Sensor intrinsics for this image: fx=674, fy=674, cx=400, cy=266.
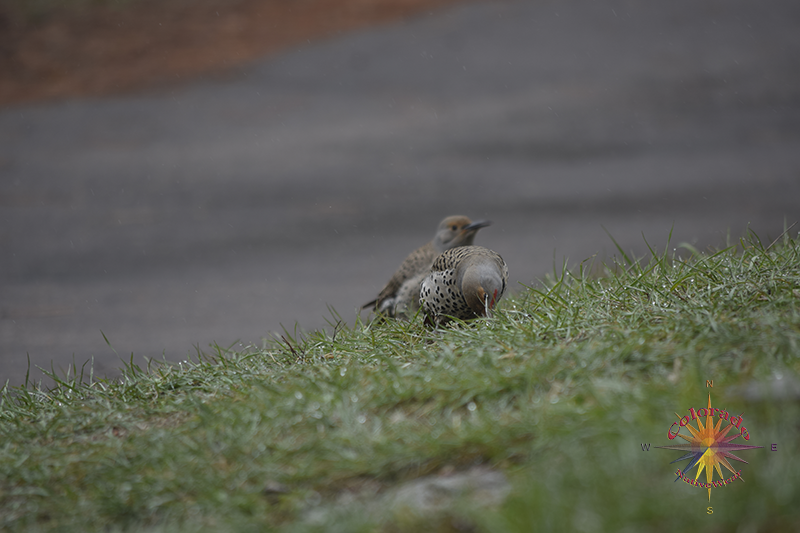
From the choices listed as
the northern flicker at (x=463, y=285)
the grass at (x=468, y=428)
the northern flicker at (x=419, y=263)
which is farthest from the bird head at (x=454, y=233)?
the grass at (x=468, y=428)

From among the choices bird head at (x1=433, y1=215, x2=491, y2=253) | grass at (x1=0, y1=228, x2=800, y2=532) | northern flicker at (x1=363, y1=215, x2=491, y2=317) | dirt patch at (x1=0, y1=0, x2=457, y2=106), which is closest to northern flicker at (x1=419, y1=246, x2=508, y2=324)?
grass at (x1=0, y1=228, x2=800, y2=532)

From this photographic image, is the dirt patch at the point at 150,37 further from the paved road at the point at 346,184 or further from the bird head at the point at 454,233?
the bird head at the point at 454,233

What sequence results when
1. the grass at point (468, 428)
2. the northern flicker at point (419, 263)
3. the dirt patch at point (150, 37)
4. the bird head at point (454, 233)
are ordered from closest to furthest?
the grass at point (468, 428)
the northern flicker at point (419, 263)
the bird head at point (454, 233)
the dirt patch at point (150, 37)

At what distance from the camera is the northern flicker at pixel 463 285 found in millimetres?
4188

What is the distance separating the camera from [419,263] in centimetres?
562

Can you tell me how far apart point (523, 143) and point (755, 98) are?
351 cm

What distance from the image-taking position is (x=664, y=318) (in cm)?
352

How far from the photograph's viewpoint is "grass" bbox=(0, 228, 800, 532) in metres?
2.19

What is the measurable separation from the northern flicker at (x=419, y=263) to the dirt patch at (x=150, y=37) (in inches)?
298

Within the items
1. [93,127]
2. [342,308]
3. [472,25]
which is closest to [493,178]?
[342,308]

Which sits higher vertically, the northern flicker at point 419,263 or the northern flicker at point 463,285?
the northern flicker at point 419,263

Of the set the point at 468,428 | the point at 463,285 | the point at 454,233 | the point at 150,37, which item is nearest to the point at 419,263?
the point at 454,233

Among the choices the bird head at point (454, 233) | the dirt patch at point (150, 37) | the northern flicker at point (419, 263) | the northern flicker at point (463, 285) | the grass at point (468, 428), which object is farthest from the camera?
the dirt patch at point (150, 37)

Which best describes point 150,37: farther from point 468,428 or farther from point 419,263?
point 468,428
